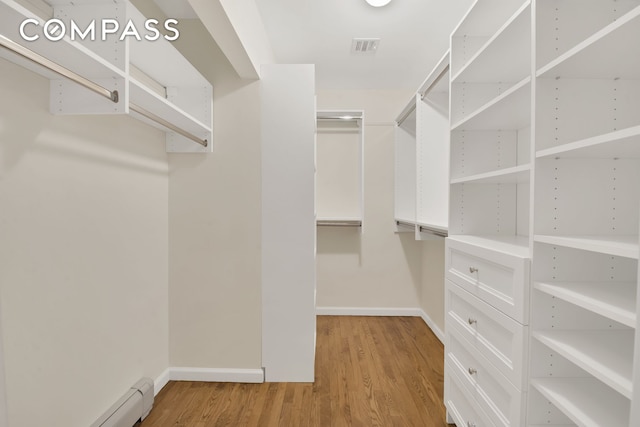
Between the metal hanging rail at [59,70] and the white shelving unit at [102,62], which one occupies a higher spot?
the white shelving unit at [102,62]

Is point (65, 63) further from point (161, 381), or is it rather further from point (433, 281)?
point (433, 281)

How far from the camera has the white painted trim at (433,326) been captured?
2897 mm

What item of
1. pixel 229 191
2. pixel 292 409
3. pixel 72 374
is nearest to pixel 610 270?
pixel 292 409

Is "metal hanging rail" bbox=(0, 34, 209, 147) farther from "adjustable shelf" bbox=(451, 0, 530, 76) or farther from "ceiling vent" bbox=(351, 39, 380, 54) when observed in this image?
"ceiling vent" bbox=(351, 39, 380, 54)

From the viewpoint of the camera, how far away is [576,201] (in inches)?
43.2

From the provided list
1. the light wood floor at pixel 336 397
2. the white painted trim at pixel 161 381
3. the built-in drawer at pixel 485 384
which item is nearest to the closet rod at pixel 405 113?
the built-in drawer at pixel 485 384

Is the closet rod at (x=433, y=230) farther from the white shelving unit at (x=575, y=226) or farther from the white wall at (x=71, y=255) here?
the white wall at (x=71, y=255)

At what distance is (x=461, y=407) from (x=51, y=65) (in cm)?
211

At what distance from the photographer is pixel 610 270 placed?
1091 mm

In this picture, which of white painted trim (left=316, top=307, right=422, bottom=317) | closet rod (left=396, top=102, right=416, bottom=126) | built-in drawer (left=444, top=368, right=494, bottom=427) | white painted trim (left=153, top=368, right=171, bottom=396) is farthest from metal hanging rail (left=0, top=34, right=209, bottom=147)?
white painted trim (left=316, top=307, right=422, bottom=317)

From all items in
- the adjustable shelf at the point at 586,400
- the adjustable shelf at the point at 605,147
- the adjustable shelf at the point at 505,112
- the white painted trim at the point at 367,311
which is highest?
the adjustable shelf at the point at 505,112

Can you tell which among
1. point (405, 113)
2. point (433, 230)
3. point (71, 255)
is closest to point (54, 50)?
point (71, 255)

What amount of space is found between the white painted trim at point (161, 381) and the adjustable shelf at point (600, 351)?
2.05 metres

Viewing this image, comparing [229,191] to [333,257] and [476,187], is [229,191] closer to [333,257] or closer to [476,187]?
[476,187]
